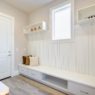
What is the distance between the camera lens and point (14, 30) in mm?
3971

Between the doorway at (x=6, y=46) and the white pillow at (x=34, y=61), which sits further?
the white pillow at (x=34, y=61)

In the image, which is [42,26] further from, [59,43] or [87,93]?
[87,93]

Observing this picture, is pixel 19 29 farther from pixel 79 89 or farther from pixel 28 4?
pixel 79 89

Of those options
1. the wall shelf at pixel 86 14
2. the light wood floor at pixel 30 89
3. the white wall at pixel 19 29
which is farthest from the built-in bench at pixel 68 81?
the wall shelf at pixel 86 14

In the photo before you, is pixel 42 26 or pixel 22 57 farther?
pixel 22 57

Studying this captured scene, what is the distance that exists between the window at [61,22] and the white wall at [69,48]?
22 cm

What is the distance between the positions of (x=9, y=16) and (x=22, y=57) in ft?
5.65

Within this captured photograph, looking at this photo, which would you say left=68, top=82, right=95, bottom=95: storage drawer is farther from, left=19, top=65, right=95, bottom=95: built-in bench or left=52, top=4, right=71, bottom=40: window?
left=52, top=4, right=71, bottom=40: window

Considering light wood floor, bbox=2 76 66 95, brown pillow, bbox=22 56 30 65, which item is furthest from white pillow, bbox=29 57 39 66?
light wood floor, bbox=2 76 66 95

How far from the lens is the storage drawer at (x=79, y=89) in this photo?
203cm

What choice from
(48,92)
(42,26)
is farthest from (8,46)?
(48,92)

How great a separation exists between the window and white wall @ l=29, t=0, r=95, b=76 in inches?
8.6

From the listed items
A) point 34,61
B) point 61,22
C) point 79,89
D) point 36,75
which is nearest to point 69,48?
point 61,22

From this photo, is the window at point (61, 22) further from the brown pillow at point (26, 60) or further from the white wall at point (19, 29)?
the white wall at point (19, 29)
